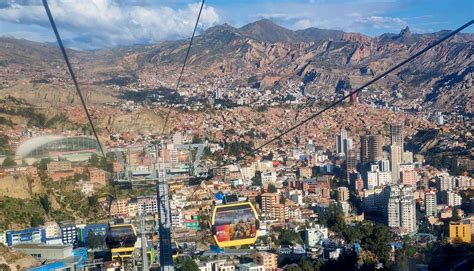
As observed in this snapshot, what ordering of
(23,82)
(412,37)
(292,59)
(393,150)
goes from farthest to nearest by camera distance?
(292,59)
(412,37)
(23,82)
(393,150)

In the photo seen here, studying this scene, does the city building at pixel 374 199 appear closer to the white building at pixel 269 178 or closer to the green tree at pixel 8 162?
the white building at pixel 269 178

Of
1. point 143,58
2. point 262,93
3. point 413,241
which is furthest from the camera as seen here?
point 262,93

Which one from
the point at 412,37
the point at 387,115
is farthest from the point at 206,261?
the point at 412,37

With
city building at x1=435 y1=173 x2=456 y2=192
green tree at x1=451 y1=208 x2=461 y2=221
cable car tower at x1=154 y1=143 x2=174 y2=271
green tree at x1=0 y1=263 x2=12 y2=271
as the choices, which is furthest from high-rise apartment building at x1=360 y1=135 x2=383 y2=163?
cable car tower at x1=154 y1=143 x2=174 y2=271

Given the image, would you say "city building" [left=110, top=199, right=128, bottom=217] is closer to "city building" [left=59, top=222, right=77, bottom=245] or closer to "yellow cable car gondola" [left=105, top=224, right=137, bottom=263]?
"city building" [left=59, top=222, right=77, bottom=245]

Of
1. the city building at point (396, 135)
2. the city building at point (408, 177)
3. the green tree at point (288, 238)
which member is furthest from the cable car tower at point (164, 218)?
the city building at point (396, 135)

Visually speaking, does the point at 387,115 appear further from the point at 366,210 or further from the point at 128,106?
the point at 366,210

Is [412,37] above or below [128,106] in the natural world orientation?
above
